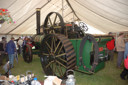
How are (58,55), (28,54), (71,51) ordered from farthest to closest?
(28,54) → (58,55) → (71,51)

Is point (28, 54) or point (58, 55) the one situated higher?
point (58, 55)

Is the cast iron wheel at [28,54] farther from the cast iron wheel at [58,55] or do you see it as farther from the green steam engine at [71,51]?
the cast iron wheel at [58,55]

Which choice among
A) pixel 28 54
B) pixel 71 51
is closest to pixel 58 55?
pixel 71 51

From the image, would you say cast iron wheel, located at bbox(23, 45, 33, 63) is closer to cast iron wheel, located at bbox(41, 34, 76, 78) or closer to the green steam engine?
the green steam engine

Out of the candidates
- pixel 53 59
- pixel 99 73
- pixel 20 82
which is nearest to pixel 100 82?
pixel 99 73

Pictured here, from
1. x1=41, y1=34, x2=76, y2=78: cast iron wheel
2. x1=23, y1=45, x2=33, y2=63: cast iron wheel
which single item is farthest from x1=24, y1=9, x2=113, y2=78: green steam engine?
x1=23, y1=45, x2=33, y2=63: cast iron wheel

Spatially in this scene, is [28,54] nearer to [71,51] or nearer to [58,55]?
[58,55]

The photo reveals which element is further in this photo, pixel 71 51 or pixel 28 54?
pixel 28 54

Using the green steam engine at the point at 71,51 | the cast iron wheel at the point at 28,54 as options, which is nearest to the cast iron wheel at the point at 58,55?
the green steam engine at the point at 71,51

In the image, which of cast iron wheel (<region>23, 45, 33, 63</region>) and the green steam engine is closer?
the green steam engine

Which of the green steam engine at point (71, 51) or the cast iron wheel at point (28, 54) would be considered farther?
the cast iron wheel at point (28, 54)

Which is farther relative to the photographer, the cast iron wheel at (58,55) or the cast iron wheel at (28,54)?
the cast iron wheel at (28,54)

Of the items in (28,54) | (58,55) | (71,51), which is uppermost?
(71,51)

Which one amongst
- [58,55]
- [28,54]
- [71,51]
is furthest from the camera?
[28,54]
